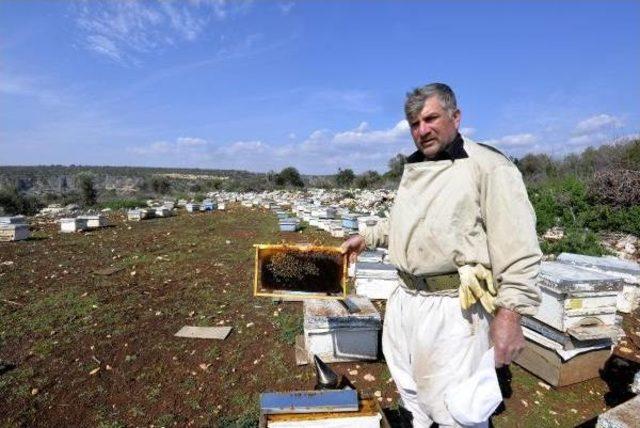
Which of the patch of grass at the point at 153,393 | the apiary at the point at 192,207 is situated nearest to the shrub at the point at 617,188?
the patch of grass at the point at 153,393

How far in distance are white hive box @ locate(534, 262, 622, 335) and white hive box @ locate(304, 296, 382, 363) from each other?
1876 mm

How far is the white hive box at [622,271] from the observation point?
5.79 meters

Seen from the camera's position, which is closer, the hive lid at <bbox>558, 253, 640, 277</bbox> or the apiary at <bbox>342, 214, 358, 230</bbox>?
the hive lid at <bbox>558, 253, 640, 277</bbox>

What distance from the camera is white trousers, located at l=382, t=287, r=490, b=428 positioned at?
233 centimetres

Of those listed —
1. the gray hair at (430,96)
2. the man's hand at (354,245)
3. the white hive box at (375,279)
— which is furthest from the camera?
the white hive box at (375,279)

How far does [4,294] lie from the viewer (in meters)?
7.95

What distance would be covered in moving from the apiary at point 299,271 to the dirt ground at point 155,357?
4.09ft

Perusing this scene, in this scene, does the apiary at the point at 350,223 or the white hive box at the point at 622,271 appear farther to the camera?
the apiary at the point at 350,223

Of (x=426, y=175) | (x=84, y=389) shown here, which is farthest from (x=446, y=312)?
(x=84, y=389)

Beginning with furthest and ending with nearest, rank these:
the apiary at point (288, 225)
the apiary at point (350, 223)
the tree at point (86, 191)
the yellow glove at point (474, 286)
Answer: the tree at point (86, 191) < the apiary at point (288, 225) < the apiary at point (350, 223) < the yellow glove at point (474, 286)

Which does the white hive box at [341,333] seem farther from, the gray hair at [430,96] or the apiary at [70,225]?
the apiary at [70,225]

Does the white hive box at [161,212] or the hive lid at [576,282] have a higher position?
the hive lid at [576,282]

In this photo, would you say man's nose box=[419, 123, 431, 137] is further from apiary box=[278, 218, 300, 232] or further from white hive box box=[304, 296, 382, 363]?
apiary box=[278, 218, 300, 232]

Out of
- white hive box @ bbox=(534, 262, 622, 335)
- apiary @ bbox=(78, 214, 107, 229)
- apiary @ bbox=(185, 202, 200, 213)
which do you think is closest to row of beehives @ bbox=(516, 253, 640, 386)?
white hive box @ bbox=(534, 262, 622, 335)
